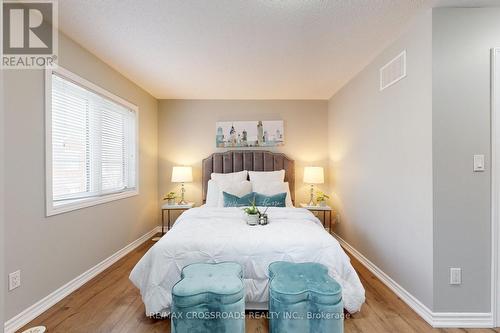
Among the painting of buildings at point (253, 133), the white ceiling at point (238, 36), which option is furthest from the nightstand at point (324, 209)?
the white ceiling at point (238, 36)

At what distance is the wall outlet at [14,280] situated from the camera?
1.86 metres

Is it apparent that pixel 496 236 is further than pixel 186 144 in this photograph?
No

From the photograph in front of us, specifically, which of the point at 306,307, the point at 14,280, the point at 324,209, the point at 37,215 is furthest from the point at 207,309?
the point at 324,209

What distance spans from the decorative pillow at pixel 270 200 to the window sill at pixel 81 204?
6.09 feet

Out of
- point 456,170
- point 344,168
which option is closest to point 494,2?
point 456,170

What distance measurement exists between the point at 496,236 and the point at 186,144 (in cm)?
409

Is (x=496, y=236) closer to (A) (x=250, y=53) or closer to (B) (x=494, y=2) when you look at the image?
(B) (x=494, y=2)

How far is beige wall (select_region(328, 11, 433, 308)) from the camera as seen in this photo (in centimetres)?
205

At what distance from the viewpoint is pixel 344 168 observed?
12.2 feet

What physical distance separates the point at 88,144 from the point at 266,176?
2.42m

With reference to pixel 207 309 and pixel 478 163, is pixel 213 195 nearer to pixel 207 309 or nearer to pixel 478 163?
pixel 207 309

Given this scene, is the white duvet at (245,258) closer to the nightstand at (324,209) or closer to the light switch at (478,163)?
the light switch at (478,163)

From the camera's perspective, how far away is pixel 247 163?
4.24m

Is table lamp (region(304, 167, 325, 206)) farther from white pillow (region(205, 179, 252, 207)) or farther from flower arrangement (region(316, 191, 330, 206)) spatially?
white pillow (region(205, 179, 252, 207))
